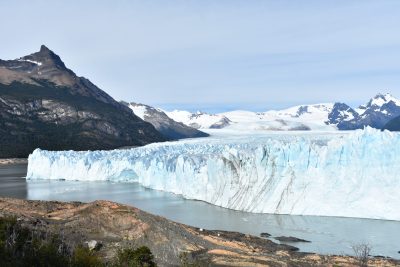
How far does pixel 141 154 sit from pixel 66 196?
13.9 meters

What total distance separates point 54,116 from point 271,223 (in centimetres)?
9886

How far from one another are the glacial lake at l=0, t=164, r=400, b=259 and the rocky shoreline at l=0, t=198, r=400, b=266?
14.8 feet

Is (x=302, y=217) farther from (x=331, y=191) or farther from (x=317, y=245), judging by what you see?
(x=317, y=245)

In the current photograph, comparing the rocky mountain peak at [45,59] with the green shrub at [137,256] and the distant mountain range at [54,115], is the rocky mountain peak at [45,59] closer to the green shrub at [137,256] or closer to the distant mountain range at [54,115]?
the distant mountain range at [54,115]

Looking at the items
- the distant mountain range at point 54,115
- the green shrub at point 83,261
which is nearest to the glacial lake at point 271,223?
the green shrub at point 83,261

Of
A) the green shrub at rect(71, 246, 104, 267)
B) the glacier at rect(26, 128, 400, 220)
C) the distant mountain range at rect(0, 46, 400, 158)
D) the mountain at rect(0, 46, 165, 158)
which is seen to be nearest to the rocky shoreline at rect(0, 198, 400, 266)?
the green shrub at rect(71, 246, 104, 267)

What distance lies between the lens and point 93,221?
1664 cm

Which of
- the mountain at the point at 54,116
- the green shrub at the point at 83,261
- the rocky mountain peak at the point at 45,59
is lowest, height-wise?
the green shrub at the point at 83,261

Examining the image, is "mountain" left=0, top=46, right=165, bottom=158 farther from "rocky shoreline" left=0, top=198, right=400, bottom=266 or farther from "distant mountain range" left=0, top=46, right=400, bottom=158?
"rocky shoreline" left=0, top=198, right=400, bottom=266

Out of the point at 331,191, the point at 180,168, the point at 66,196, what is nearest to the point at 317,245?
the point at 331,191

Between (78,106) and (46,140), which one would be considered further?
(78,106)

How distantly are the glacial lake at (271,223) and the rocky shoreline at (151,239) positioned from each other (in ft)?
14.8

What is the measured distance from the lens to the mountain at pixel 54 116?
101913 millimetres

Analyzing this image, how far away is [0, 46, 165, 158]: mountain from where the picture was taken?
334 ft
